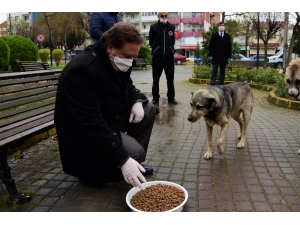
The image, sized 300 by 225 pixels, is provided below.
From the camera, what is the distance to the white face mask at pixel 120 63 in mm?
2922

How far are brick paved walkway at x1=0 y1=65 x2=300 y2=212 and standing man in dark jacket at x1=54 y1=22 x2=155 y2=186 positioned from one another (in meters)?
0.34

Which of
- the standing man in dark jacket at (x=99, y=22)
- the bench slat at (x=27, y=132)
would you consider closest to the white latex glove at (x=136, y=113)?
the bench slat at (x=27, y=132)

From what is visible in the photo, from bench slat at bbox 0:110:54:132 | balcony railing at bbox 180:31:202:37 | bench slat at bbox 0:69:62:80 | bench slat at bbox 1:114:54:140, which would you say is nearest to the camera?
bench slat at bbox 1:114:54:140

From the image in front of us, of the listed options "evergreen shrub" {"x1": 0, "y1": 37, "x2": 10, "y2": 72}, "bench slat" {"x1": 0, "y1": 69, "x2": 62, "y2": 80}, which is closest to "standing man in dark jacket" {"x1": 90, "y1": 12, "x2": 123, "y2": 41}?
"bench slat" {"x1": 0, "y1": 69, "x2": 62, "y2": 80}

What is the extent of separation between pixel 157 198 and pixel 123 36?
5.38 ft

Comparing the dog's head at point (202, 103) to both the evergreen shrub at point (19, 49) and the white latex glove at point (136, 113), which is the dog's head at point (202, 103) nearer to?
the white latex glove at point (136, 113)

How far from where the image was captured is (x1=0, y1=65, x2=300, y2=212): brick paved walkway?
3068 millimetres

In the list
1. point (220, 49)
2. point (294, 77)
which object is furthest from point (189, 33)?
point (294, 77)

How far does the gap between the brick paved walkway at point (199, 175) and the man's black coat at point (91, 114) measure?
0.34 metres

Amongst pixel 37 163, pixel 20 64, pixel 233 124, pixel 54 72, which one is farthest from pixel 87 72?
pixel 20 64

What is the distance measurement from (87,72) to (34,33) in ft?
190

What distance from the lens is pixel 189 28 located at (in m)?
68.5

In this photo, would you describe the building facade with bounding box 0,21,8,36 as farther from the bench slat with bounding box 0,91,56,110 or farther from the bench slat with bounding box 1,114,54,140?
the bench slat with bounding box 1,114,54,140

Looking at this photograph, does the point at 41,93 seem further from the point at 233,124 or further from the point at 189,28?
the point at 189,28
